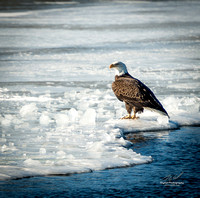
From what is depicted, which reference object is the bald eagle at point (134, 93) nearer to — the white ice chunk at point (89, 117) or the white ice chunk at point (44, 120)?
the white ice chunk at point (89, 117)

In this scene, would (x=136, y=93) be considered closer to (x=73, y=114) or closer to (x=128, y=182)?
(x=73, y=114)

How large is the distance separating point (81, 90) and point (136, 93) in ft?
10.7

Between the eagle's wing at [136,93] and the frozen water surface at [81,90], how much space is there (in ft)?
0.88

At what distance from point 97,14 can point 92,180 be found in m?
28.5

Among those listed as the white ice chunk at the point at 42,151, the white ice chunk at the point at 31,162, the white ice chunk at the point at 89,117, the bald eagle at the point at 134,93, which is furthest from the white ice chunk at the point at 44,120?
the white ice chunk at the point at 31,162

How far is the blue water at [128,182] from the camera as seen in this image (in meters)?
5.11

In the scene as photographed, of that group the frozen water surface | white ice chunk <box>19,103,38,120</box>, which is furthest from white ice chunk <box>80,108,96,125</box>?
white ice chunk <box>19,103,38,120</box>

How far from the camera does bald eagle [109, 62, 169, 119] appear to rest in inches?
314

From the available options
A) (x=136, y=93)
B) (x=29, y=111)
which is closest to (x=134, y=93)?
(x=136, y=93)

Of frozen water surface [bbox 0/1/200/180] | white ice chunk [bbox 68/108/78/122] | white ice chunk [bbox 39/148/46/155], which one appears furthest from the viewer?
white ice chunk [bbox 68/108/78/122]

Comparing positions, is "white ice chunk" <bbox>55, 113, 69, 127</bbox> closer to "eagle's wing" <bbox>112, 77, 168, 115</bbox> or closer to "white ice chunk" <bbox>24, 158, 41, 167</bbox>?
"eagle's wing" <bbox>112, 77, 168, 115</bbox>

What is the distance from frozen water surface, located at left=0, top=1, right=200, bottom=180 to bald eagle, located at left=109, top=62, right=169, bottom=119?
24 centimetres

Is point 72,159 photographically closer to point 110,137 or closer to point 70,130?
point 110,137

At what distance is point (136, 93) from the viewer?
8133mm
